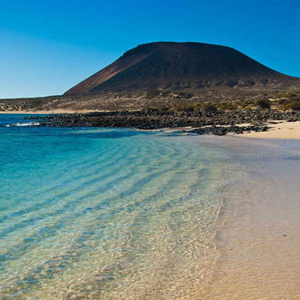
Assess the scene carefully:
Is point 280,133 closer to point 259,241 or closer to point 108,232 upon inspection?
point 259,241

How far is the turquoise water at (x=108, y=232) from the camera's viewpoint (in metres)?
4.25

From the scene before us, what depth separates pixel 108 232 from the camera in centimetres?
602

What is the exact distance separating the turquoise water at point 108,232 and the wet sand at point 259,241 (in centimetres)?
24

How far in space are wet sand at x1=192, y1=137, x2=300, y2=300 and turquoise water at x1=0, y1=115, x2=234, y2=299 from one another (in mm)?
241

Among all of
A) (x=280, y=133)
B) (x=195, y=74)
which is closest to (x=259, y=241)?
(x=280, y=133)

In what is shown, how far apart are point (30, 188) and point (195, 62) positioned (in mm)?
186008

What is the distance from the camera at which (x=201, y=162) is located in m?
13.8

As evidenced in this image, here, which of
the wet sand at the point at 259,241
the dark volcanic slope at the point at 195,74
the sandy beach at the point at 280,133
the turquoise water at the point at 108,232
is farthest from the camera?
the dark volcanic slope at the point at 195,74

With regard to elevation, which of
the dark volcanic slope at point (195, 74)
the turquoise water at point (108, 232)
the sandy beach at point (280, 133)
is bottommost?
the sandy beach at point (280, 133)

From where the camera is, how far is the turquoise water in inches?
167

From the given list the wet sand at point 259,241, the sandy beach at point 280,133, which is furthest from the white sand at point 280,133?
the wet sand at point 259,241

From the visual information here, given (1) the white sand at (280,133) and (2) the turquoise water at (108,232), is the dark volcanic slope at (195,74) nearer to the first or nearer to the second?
(1) the white sand at (280,133)

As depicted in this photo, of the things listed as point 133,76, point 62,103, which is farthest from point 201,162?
point 133,76

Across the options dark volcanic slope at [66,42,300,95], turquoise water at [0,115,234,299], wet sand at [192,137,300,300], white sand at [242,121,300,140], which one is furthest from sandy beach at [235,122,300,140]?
dark volcanic slope at [66,42,300,95]
